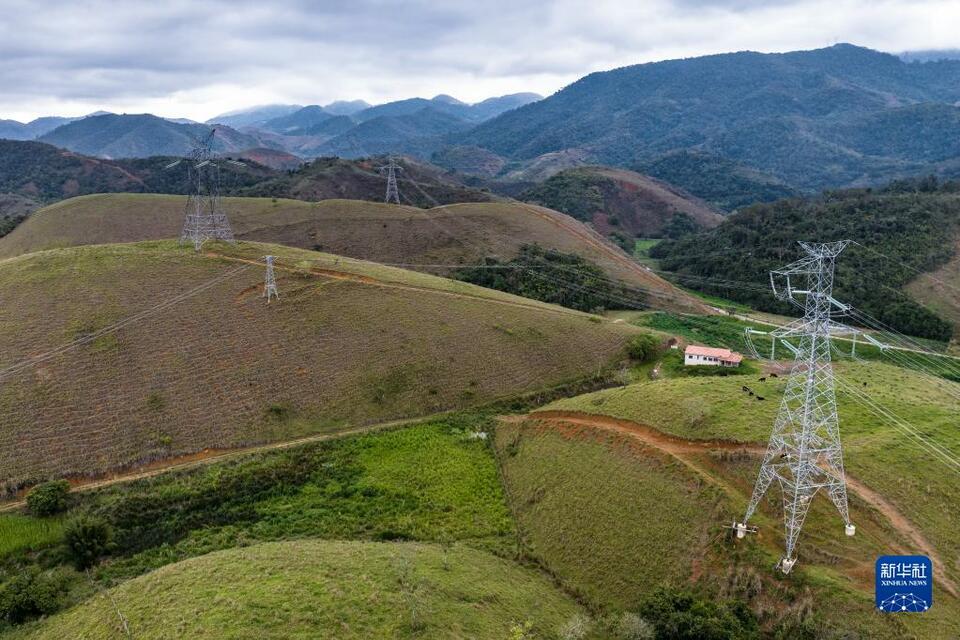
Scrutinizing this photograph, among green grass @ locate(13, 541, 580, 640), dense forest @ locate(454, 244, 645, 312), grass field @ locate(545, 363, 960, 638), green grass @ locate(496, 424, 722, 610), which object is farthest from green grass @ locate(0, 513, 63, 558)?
dense forest @ locate(454, 244, 645, 312)

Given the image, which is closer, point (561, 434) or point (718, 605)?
point (718, 605)

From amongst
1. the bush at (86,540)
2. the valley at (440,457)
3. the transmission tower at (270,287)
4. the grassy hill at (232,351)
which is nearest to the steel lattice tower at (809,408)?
the valley at (440,457)

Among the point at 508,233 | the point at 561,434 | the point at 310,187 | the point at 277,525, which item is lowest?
the point at 277,525

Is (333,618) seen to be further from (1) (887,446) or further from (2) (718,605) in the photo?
(1) (887,446)

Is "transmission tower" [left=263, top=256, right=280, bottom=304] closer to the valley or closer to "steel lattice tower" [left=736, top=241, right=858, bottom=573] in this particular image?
the valley

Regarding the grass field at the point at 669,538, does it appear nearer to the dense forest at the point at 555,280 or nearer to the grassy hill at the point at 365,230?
the dense forest at the point at 555,280

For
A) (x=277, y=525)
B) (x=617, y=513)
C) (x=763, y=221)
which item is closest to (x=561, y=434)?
(x=617, y=513)
